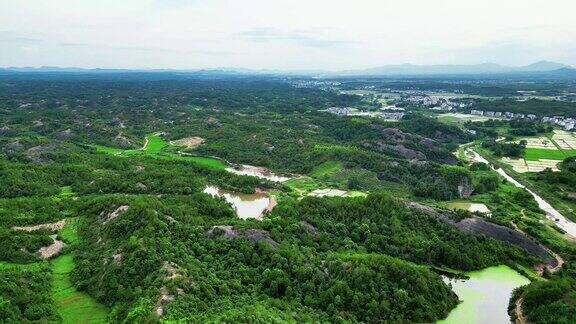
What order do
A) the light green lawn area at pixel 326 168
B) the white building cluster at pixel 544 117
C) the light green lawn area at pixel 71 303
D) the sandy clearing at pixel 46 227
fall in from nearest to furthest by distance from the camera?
the light green lawn area at pixel 71 303, the sandy clearing at pixel 46 227, the light green lawn area at pixel 326 168, the white building cluster at pixel 544 117

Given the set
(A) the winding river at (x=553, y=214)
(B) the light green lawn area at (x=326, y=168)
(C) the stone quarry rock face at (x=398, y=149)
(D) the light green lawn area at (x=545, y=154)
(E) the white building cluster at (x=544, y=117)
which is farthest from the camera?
(E) the white building cluster at (x=544, y=117)

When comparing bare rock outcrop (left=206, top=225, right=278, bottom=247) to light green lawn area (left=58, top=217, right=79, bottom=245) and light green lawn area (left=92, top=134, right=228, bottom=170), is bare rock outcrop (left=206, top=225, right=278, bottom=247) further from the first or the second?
light green lawn area (left=92, top=134, right=228, bottom=170)

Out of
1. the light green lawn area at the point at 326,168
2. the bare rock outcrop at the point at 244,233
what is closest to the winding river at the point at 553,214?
the light green lawn area at the point at 326,168

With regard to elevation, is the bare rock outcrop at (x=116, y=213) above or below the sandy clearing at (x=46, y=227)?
above

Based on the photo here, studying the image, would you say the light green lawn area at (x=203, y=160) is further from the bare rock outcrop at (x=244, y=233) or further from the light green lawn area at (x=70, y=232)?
the bare rock outcrop at (x=244, y=233)

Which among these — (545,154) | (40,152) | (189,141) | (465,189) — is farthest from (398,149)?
(40,152)

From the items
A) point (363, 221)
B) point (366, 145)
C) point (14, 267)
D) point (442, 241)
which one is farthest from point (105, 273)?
point (366, 145)

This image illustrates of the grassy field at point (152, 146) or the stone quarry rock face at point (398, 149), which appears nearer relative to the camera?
the stone quarry rock face at point (398, 149)
